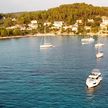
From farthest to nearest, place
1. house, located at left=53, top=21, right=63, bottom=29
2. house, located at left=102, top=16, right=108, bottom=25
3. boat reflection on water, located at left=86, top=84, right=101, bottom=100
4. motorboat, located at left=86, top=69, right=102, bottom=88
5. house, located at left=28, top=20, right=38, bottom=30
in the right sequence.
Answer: house, located at left=28, top=20, right=38, bottom=30
house, located at left=102, top=16, right=108, bottom=25
house, located at left=53, top=21, right=63, bottom=29
motorboat, located at left=86, top=69, right=102, bottom=88
boat reflection on water, located at left=86, top=84, right=101, bottom=100

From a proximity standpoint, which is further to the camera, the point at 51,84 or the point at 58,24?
the point at 58,24

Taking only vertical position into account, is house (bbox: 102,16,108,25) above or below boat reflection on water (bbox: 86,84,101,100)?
above

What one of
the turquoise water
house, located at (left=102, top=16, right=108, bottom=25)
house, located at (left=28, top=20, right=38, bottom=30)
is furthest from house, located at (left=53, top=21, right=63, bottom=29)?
the turquoise water

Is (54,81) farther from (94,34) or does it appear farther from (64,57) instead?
(94,34)

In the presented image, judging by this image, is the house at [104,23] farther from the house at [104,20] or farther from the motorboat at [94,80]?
the motorboat at [94,80]

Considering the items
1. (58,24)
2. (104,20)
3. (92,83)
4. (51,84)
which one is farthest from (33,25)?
(92,83)

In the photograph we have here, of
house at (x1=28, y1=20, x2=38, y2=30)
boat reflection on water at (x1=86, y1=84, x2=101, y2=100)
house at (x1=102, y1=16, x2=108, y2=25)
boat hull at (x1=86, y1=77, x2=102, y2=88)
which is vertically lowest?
boat reflection on water at (x1=86, y1=84, x2=101, y2=100)

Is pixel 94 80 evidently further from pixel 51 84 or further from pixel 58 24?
pixel 58 24

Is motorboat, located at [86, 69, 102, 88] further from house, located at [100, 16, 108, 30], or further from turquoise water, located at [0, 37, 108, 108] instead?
house, located at [100, 16, 108, 30]

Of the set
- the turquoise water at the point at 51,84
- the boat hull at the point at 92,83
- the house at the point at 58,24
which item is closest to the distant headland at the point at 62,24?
the house at the point at 58,24

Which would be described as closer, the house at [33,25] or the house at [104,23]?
the house at [104,23]

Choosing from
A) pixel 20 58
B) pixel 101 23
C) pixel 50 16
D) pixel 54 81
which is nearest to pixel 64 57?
pixel 20 58

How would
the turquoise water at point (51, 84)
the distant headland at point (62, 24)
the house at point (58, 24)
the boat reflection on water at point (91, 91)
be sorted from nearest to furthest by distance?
the turquoise water at point (51, 84) → the boat reflection on water at point (91, 91) → the distant headland at point (62, 24) → the house at point (58, 24)
